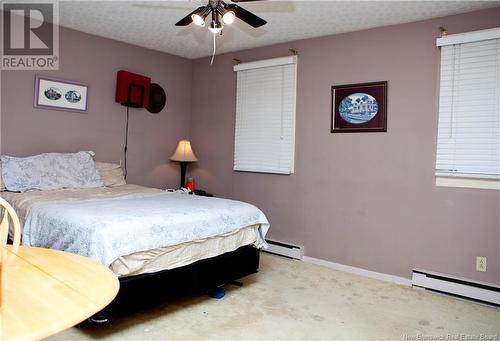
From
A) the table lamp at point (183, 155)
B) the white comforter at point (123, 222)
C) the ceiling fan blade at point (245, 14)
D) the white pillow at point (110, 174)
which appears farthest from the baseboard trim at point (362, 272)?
the ceiling fan blade at point (245, 14)

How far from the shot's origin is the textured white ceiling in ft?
9.74

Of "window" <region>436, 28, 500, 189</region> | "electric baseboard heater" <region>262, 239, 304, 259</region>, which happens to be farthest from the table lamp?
"window" <region>436, 28, 500, 189</region>

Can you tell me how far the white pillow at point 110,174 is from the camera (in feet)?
12.5

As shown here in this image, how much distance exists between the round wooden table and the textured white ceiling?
2.46 meters

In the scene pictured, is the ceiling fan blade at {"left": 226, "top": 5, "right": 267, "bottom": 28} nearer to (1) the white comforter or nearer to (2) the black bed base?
(1) the white comforter

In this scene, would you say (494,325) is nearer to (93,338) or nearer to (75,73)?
(93,338)

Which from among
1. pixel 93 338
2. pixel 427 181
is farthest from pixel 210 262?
pixel 427 181

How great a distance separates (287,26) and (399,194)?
196 centimetres

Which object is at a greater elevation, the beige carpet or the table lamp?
the table lamp

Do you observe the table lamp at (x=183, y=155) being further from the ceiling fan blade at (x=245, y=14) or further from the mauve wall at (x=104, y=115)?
the ceiling fan blade at (x=245, y=14)

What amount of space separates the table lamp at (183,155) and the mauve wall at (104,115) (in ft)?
0.59

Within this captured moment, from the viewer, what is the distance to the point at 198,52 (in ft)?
15.1

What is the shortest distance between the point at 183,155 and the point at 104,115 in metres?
1.07

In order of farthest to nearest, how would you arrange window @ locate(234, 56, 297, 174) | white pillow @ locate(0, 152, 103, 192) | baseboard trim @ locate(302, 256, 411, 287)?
window @ locate(234, 56, 297, 174)
baseboard trim @ locate(302, 256, 411, 287)
white pillow @ locate(0, 152, 103, 192)
